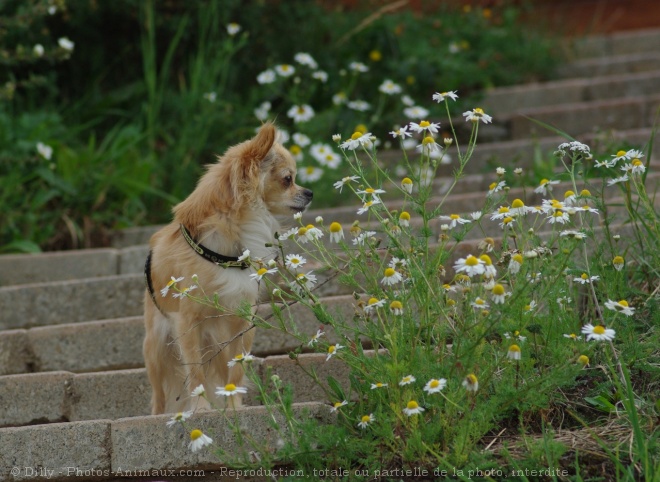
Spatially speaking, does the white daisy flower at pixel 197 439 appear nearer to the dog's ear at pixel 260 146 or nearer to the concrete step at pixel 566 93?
the dog's ear at pixel 260 146

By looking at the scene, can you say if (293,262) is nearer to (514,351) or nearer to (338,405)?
(338,405)

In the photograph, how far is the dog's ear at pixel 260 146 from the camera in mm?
3904

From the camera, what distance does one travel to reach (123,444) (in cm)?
324

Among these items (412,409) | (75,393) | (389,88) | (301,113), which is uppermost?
(412,409)

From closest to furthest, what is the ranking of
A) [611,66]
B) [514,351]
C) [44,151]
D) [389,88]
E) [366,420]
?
[514,351] → [366,420] → [44,151] → [389,88] → [611,66]

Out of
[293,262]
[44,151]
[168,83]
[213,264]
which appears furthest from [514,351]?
[168,83]

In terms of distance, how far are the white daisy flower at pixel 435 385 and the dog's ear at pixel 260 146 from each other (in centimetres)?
149

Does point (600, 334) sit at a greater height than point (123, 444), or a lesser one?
greater

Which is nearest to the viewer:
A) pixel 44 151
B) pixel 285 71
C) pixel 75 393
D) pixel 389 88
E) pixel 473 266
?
pixel 473 266

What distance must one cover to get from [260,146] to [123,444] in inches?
53.9

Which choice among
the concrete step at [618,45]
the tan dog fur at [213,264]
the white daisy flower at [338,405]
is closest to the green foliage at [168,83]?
the concrete step at [618,45]

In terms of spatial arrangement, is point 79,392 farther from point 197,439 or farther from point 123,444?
point 197,439

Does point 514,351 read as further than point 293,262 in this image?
A: No

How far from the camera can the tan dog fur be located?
12.7 ft
